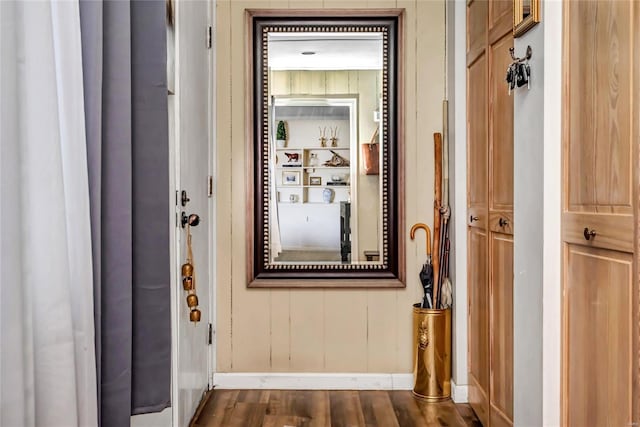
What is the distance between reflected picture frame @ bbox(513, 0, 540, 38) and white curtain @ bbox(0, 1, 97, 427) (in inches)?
50.0

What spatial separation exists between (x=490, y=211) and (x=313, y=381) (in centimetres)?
137

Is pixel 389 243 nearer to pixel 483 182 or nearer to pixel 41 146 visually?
pixel 483 182

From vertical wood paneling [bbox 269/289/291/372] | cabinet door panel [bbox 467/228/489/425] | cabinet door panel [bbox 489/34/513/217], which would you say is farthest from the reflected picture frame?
vertical wood paneling [bbox 269/289/291/372]

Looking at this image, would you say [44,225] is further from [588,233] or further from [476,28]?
[476,28]

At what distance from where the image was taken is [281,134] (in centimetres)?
312

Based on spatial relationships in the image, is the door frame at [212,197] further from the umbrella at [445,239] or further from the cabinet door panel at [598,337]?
the cabinet door panel at [598,337]

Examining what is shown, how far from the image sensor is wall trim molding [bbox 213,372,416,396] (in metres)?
3.12

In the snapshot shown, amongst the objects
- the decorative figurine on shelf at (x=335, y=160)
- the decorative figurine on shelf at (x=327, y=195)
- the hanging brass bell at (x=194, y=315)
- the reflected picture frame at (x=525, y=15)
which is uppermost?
the reflected picture frame at (x=525, y=15)

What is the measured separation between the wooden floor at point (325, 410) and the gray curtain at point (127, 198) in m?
1.20

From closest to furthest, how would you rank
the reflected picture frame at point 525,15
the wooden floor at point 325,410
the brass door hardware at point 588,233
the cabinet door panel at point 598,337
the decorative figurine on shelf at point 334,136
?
the cabinet door panel at point 598,337 < the brass door hardware at point 588,233 < the reflected picture frame at point 525,15 < the wooden floor at point 325,410 < the decorative figurine on shelf at point 334,136

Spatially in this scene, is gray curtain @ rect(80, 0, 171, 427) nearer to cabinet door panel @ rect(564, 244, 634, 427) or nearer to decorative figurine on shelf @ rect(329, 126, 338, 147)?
cabinet door panel @ rect(564, 244, 634, 427)

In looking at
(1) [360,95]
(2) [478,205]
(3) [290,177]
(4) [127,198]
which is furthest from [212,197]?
(4) [127,198]

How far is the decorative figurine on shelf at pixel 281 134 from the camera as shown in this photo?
3.11m

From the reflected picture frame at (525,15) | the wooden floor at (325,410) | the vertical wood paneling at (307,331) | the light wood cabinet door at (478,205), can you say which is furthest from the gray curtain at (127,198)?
the vertical wood paneling at (307,331)
